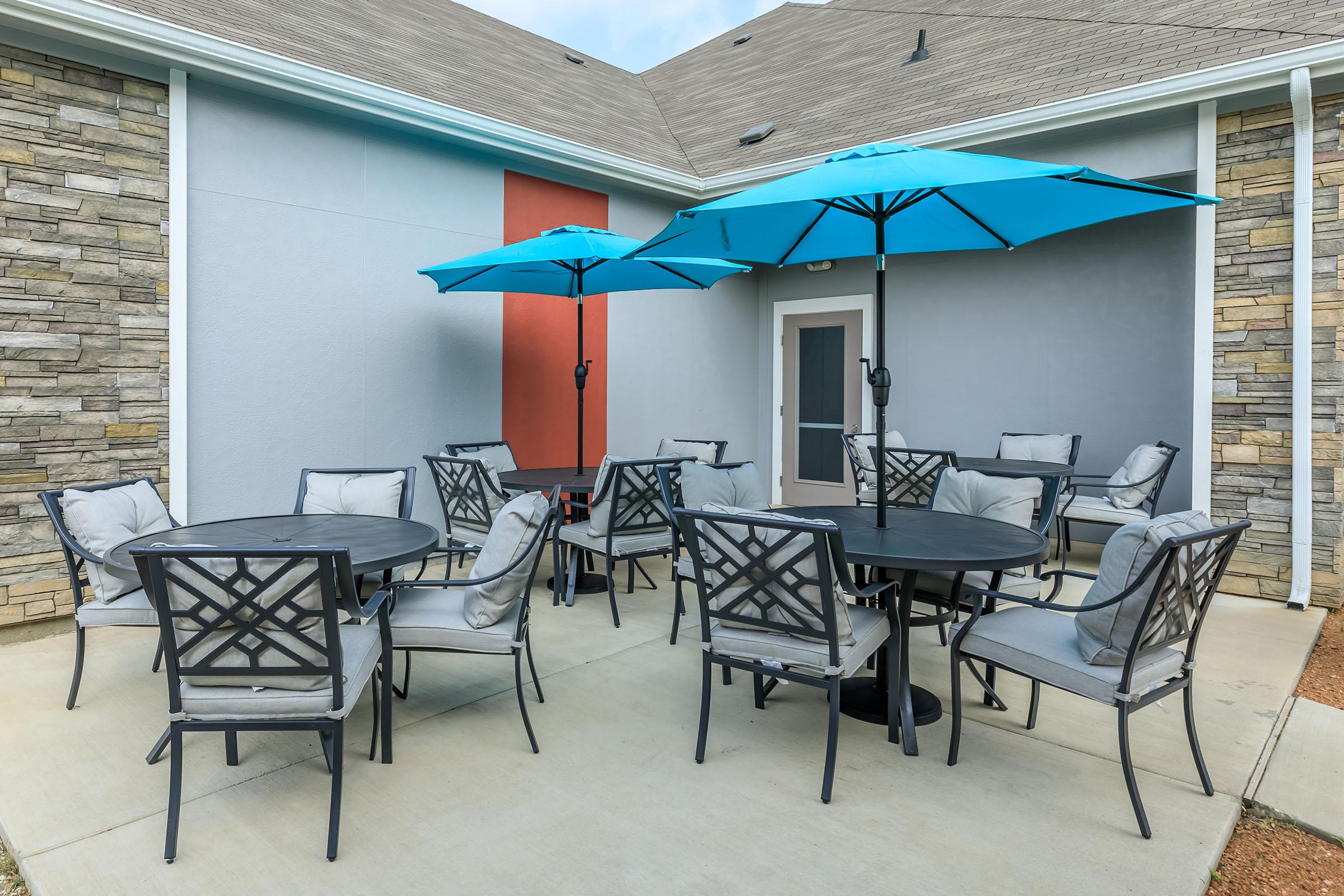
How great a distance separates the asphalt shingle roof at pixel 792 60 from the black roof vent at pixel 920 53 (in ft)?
0.39

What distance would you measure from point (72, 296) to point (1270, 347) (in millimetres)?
7154

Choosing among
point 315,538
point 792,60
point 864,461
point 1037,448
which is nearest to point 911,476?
point 864,461

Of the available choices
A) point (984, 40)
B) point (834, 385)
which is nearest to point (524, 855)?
point (834, 385)

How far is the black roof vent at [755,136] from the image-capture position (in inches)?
313

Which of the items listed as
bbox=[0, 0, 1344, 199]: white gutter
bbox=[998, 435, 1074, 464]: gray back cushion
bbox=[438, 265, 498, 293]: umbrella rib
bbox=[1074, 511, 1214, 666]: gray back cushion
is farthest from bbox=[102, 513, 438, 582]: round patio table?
bbox=[998, 435, 1074, 464]: gray back cushion

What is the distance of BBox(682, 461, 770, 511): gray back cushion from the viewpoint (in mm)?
4082

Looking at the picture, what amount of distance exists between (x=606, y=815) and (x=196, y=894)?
112 cm

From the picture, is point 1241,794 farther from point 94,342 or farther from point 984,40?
point 984,40

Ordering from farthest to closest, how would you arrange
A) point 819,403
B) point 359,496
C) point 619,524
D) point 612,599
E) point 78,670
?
point 819,403 → point 619,524 → point 612,599 → point 359,496 → point 78,670

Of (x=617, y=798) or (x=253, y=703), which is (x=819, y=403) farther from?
(x=253, y=703)

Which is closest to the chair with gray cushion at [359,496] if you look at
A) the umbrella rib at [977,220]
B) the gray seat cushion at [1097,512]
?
the umbrella rib at [977,220]

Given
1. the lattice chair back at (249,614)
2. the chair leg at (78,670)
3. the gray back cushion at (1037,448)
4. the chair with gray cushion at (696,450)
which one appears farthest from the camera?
the gray back cushion at (1037,448)

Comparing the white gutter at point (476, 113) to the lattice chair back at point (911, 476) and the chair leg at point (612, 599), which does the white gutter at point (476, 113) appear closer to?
the lattice chair back at point (911, 476)

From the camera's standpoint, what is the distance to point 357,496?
4.09 metres
